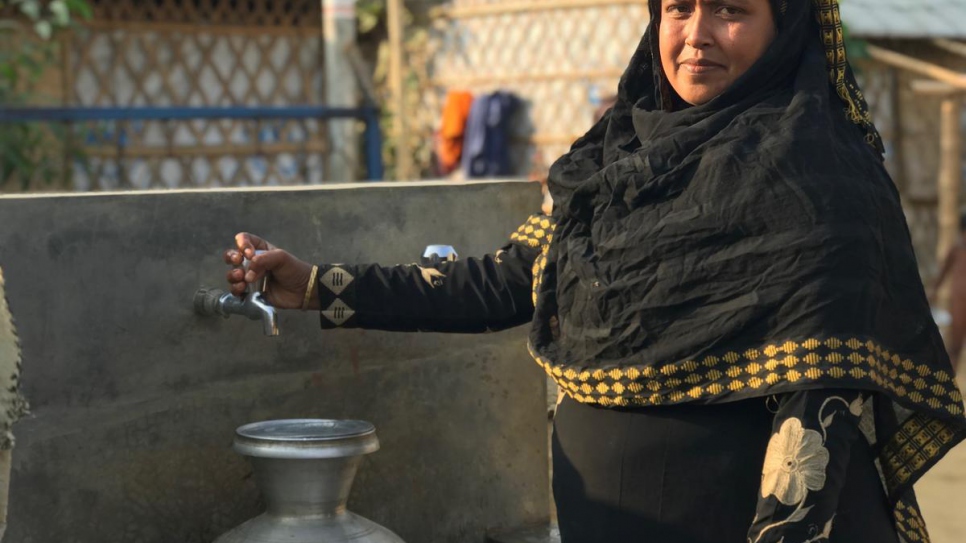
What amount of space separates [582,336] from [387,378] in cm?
77

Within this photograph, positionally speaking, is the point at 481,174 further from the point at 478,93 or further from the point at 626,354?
the point at 626,354

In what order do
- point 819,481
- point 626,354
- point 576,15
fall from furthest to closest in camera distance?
point 576,15 → point 626,354 → point 819,481

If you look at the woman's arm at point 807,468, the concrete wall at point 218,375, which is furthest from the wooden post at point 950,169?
the woman's arm at point 807,468

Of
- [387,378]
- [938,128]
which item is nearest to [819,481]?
[387,378]

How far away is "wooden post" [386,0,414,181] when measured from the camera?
11.0 m

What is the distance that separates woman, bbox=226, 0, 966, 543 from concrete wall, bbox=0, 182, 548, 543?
2.05 feet

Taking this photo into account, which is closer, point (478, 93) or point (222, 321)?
point (222, 321)

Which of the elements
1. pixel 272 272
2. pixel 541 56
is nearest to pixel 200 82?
pixel 541 56

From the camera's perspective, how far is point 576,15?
10242 millimetres

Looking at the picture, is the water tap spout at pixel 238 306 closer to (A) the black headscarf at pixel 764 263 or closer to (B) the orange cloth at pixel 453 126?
(A) the black headscarf at pixel 764 263

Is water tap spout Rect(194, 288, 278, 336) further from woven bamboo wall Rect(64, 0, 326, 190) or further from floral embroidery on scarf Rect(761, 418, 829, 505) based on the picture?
woven bamboo wall Rect(64, 0, 326, 190)

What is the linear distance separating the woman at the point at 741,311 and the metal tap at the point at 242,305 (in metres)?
0.44

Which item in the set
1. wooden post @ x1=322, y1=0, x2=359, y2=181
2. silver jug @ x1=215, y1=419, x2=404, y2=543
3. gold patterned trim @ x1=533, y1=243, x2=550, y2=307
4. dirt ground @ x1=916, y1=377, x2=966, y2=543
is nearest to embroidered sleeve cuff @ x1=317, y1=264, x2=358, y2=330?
silver jug @ x1=215, y1=419, x2=404, y2=543

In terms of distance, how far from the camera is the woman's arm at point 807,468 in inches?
72.6
